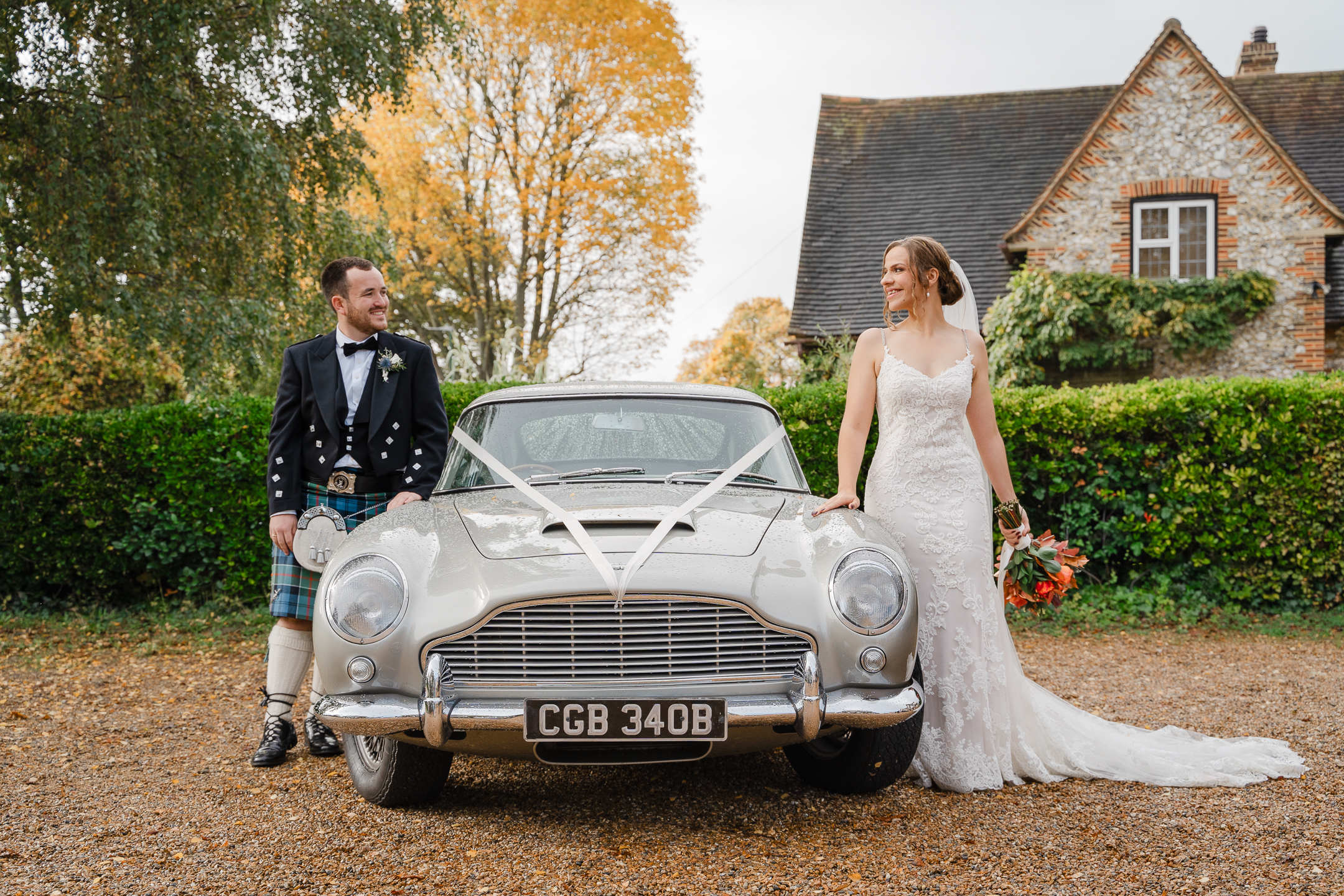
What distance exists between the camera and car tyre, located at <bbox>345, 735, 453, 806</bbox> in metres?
3.31

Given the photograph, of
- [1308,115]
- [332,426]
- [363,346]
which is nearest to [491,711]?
[332,426]

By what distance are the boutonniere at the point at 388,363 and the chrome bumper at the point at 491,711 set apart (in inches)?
64.1

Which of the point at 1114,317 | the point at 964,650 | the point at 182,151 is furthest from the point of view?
the point at 1114,317

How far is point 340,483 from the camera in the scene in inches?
164

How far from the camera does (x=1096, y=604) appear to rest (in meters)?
7.74

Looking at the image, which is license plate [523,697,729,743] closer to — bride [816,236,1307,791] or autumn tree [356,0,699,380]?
bride [816,236,1307,791]

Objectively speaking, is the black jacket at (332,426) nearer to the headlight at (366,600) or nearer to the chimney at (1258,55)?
the headlight at (366,600)

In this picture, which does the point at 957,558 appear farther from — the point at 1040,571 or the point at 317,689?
the point at 317,689

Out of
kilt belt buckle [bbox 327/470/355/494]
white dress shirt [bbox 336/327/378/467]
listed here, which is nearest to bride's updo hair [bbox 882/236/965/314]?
white dress shirt [bbox 336/327/378/467]

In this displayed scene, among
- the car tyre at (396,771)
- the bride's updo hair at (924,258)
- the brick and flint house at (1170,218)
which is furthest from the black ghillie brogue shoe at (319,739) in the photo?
the brick and flint house at (1170,218)

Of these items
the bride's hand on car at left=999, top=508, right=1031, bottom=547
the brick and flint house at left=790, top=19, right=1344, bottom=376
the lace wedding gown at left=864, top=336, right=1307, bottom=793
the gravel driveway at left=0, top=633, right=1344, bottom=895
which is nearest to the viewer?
the gravel driveway at left=0, top=633, right=1344, bottom=895

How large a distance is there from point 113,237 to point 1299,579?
10.3m

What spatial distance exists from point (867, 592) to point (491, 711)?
123 cm

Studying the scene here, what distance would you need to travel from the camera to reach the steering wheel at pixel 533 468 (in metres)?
4.04
